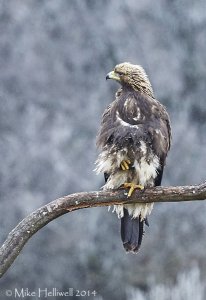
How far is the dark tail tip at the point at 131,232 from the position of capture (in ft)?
18.5

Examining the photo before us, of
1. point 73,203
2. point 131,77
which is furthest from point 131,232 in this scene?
point 73,203

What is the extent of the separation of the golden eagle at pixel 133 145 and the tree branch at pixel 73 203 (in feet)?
0.58

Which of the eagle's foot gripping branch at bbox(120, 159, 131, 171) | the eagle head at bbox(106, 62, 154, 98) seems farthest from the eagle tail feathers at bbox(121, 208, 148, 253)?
the eagle head at bbox(106, 62, 154, 98)

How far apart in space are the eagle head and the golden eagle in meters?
0.04

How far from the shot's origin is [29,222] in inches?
175

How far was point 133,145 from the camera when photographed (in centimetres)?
525

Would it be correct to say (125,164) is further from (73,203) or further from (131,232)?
(73,203)

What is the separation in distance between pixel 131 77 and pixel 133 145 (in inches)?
28.0

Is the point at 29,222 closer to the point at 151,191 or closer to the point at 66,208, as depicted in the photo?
the point at 66,208

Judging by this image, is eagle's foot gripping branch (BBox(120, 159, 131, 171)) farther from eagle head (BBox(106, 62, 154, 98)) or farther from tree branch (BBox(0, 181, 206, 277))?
eagle head (BBox(106, 62, 154, 98))

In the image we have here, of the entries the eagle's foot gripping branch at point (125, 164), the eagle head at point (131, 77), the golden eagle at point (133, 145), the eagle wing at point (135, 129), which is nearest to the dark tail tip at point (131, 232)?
the golden eagle at point (133, 145)

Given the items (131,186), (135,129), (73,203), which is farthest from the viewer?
(135,129)

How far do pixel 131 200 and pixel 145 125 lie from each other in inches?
19.5

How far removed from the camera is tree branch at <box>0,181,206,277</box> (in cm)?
440
